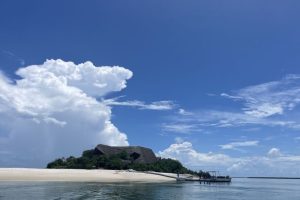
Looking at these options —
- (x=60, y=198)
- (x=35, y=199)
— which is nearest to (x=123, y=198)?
(x=60, y=198)

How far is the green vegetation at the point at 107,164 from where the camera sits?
114750mm

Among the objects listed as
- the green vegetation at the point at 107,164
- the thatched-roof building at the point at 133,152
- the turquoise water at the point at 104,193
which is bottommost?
the turquoise water at the point at 104,193

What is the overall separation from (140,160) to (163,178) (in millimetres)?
20729

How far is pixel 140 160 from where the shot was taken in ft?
431

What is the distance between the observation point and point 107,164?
118 metres

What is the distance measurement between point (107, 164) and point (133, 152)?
59.3 feet

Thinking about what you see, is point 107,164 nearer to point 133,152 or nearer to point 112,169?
point 112,169

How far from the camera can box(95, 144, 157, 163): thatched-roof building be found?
129 m

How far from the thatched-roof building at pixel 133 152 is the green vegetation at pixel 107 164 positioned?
7.09ft

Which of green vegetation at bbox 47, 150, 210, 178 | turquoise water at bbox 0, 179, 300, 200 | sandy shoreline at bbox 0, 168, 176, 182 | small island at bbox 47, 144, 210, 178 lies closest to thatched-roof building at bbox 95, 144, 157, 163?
small island at bbox 47, 144, 210, 178

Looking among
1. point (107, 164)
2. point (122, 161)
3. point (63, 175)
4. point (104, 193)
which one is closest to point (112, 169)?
point (107, 164)

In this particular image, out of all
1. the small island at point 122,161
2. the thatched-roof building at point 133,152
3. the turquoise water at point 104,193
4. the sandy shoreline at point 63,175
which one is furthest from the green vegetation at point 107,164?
the turquoise water at point 104,193

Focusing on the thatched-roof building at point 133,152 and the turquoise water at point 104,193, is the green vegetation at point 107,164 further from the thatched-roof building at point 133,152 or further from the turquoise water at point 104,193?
the turquoise water at point 104,193

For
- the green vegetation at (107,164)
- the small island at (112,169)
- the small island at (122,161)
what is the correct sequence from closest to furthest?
the small island at (112,169)
the green vegetation at (107,164)
the small island at (122,161)
